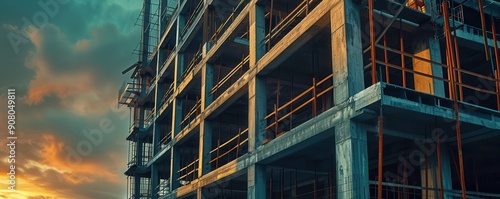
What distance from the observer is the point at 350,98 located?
12812 mm

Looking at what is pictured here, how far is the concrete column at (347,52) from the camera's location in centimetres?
1316

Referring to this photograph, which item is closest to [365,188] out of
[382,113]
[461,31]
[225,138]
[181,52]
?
[382,113]

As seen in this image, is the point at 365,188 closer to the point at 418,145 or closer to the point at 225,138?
the point at 418,145

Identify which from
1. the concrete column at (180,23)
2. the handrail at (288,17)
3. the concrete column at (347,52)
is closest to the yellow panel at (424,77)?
the concrete column at (347,52)

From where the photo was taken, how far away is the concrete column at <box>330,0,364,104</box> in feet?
43.2

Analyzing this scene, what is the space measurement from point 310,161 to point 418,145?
5.45 m

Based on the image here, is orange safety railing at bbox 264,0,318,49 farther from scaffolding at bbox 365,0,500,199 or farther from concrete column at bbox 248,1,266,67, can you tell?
scaffolding at bbox 365,0,500,199

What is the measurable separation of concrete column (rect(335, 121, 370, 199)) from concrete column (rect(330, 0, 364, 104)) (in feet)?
3.00

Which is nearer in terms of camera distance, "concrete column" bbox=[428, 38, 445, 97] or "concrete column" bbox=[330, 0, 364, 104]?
"concrete column" bbox=[330, 0, 364, 104]

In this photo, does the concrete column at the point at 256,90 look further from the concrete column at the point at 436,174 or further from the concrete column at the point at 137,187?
the concrete column at the point at 137,187

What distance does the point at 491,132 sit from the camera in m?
14.0

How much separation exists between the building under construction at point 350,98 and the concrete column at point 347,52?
33 mm

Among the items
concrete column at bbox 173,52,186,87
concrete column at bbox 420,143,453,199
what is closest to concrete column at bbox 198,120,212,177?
concrete column at bbox 173,52,186,87

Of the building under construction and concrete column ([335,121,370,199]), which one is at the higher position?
the building under construction
